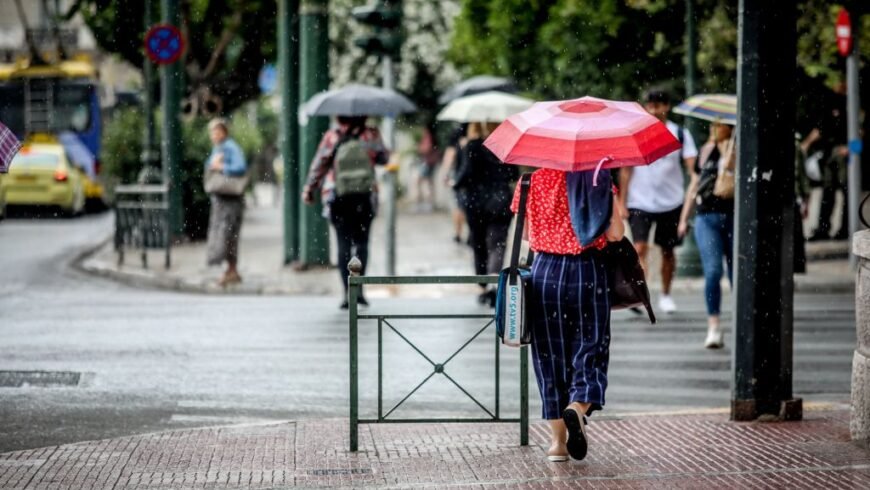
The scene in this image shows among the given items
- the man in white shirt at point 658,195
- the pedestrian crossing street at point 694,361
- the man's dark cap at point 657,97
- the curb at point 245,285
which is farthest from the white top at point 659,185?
the curb at point 245,285

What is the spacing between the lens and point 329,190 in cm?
1377

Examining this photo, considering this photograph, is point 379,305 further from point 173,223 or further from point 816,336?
point 173,223

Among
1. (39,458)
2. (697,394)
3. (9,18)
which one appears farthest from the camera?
(9,18)

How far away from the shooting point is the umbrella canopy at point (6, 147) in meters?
8.25

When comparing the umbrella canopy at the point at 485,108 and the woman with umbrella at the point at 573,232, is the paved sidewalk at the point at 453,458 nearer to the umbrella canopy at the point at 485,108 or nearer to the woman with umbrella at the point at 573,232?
the woman with umbrella at the point at 573,232

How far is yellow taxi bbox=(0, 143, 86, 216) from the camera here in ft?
107

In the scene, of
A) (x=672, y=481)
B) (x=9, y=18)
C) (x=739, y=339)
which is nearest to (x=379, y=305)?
(x=739, y=339)

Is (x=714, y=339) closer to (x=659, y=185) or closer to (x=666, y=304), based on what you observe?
(x=659, y=185)

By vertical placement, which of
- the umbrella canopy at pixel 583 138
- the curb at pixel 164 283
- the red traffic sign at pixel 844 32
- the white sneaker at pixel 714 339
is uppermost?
the red traffic sign at pixel 844 32

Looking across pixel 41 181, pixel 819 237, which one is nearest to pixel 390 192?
pixel 819 237

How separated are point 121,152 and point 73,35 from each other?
138 ft

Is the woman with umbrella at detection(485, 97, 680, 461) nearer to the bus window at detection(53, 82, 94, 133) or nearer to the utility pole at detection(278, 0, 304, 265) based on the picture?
the utility pole at detection(278, 0, 304, 265)

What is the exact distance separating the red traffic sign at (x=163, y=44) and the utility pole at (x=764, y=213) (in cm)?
1272

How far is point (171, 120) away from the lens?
21094 millimetres
